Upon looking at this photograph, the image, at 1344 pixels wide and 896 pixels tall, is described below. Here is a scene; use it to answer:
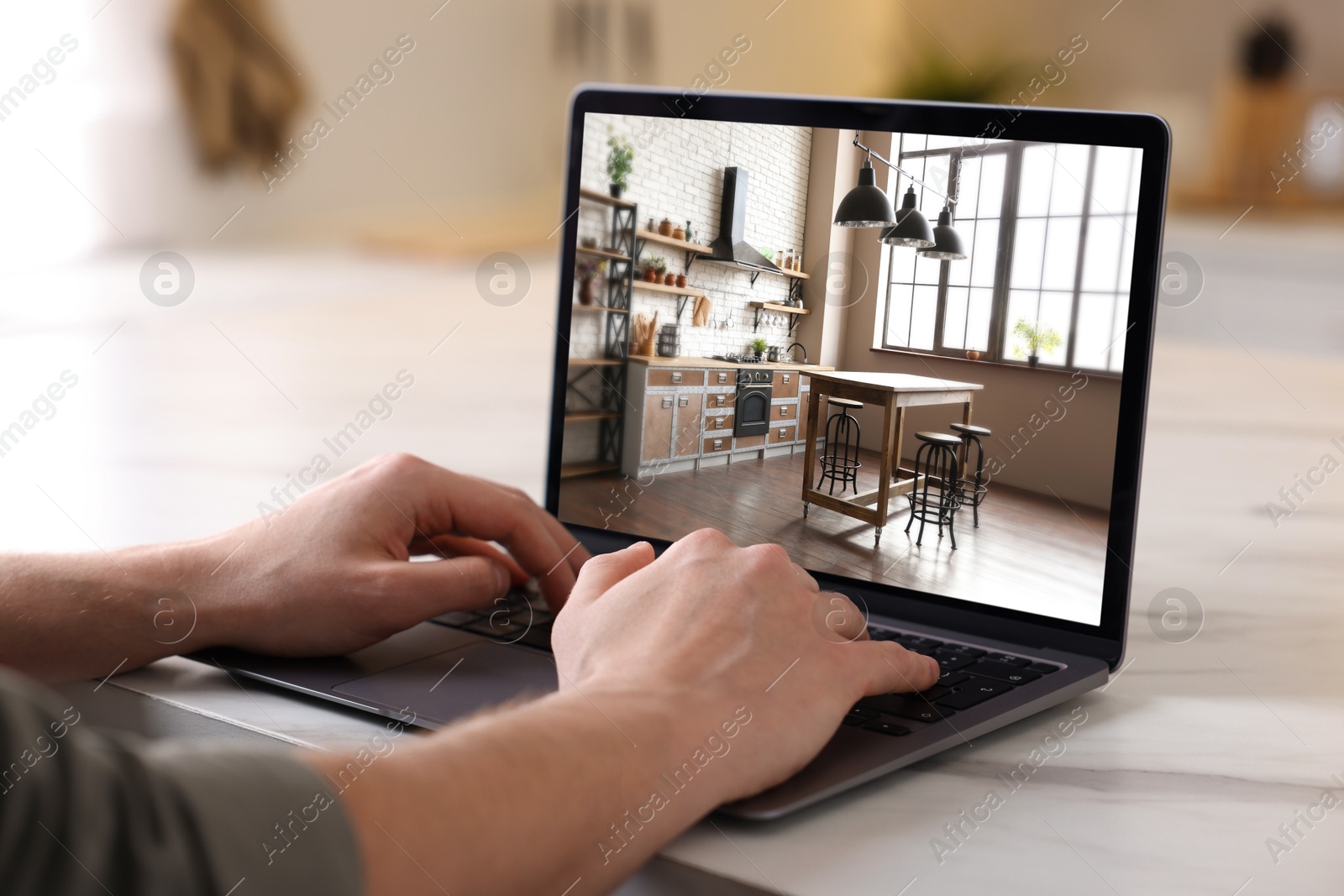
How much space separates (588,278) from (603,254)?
29 millimetres

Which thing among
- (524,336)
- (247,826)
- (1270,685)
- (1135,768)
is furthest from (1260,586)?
(524,336)

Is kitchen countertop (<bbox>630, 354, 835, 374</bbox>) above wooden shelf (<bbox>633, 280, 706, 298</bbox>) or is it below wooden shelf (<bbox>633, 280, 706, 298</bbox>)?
below

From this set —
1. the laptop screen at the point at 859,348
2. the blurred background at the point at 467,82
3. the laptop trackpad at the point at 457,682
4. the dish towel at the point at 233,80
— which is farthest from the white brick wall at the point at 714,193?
the dish towel at the point at 233,80

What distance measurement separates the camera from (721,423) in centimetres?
80

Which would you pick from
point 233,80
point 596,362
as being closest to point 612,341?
point 596,362

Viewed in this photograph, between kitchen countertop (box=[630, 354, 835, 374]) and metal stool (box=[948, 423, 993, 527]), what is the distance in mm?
135

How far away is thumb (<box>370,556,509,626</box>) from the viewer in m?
0.58

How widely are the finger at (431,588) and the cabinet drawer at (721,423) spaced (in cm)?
27

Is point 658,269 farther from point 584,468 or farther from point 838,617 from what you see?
point 838,617

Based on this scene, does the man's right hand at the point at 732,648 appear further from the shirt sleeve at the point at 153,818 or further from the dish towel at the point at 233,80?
the dish towel at the point at 233,80

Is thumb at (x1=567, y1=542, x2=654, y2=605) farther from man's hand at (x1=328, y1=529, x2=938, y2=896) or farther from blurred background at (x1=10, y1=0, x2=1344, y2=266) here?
blurred background at (x1=10, y1=0, x2=1344, y2=266)

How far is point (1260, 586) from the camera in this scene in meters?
0.82

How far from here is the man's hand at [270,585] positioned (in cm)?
57

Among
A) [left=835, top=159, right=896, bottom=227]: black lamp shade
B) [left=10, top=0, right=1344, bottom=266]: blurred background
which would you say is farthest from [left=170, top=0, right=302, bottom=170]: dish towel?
[left=835, top=159, right=896, bottom=227]: black lamp shade
